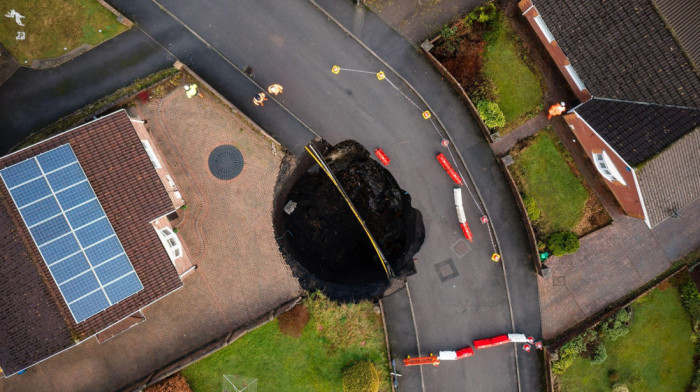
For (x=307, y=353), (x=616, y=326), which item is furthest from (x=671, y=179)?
(x=307, y=353)

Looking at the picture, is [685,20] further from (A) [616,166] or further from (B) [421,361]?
(B) [421,361]

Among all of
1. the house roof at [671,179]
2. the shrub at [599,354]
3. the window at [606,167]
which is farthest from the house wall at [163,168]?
the shrub at [599,354]

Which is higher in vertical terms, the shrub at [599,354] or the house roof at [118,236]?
the house roof at [118,236]

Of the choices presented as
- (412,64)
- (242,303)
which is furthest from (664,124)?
(242,303)

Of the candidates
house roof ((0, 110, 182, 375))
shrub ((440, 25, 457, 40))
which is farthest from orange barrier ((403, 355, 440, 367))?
shrub ((440, 25, 457, 40))

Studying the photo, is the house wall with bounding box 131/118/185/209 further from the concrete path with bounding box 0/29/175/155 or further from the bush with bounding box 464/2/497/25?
the bush with bounding box 464/2/497/25

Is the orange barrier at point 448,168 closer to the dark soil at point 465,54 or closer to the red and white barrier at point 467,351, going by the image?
the dark soil at point 465,54

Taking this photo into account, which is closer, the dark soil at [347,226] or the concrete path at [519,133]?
the dark soil at [347,226]
